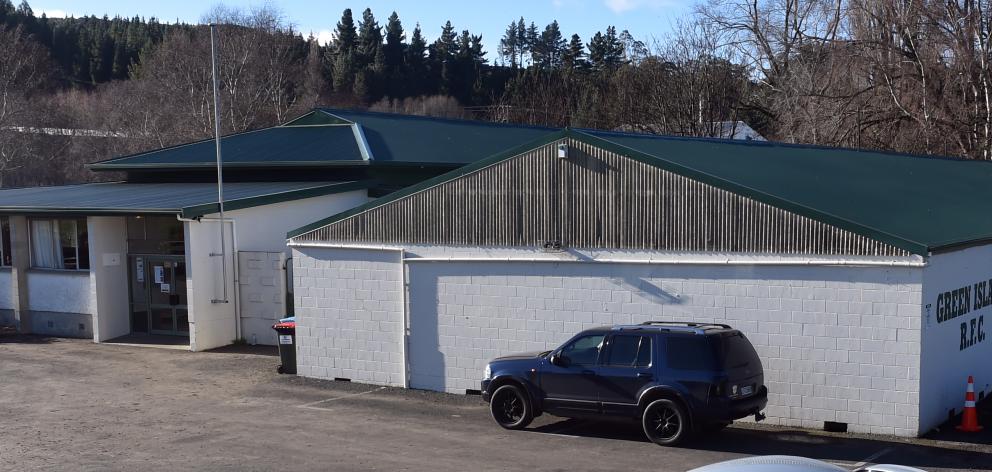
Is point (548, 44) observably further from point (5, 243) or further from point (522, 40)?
point (5, 243)

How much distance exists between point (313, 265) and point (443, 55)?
336 feet

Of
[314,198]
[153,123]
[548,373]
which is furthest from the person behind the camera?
[153,123]

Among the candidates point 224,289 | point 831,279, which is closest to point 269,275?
point 224,289

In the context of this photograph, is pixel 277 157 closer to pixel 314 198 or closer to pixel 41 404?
pixel 314 198

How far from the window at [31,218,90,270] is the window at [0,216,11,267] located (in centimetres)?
129

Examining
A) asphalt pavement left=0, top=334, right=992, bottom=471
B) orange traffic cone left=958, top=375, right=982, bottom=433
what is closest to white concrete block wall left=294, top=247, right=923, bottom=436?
asphalt pavement left=0, top=334, right=992, bottom=471

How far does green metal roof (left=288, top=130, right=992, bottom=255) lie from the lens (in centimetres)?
1424

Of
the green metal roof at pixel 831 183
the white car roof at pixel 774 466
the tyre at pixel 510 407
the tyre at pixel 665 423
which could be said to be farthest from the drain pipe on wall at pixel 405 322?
the white car roof at pixel 774 466

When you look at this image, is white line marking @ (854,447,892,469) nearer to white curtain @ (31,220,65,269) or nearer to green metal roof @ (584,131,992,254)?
green metal roof @ (584,131,992,254)

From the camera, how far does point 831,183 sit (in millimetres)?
17281

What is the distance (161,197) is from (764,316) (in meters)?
→ 16.2

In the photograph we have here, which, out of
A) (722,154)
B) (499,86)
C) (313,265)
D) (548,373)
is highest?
(499,86)

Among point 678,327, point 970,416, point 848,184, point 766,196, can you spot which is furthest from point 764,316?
point 848,184

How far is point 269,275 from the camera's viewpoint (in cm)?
2242
